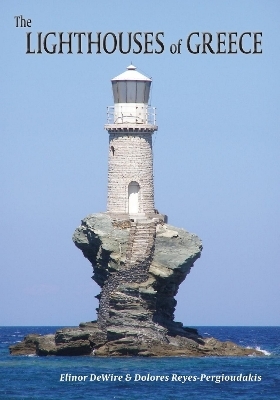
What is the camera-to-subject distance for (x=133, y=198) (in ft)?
244

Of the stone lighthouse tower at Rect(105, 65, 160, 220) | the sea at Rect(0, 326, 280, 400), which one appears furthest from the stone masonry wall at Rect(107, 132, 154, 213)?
the sea at Rect(0, 326, 280, 400)

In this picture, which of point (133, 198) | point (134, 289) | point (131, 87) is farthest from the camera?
point (133, 198)

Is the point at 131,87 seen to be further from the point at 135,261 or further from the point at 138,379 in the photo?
the point at 138,379

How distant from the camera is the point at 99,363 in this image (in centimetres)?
6794

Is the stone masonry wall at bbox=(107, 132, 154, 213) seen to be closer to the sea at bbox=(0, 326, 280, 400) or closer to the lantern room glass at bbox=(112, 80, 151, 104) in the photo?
the lantern room glass at bbox=(112, 80, 151, 104)

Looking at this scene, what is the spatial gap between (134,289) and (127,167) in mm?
6585

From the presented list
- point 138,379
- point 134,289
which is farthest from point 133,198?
point 138,379

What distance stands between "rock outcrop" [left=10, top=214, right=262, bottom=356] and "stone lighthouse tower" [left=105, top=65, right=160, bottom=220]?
53.8 inches

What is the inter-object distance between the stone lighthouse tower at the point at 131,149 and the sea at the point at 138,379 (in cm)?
845

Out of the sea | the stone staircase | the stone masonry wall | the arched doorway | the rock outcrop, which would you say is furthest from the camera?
the arched doorway

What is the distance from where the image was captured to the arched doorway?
74.4m

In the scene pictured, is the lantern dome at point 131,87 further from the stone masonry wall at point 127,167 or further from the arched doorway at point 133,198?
the arched doorway at point 133,198

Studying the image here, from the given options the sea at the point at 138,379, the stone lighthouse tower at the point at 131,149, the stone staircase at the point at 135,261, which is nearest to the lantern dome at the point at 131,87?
the stone lighthouse tower at the point at 131,149

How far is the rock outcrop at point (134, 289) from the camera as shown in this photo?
70688 mm
